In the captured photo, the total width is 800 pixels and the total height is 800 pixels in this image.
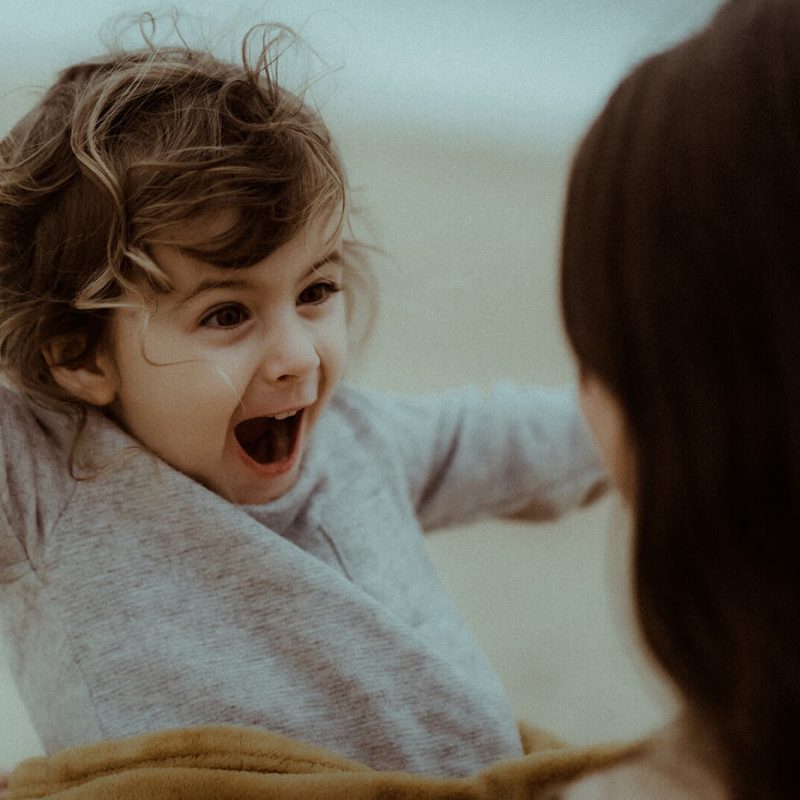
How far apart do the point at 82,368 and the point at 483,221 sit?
2.27 feet

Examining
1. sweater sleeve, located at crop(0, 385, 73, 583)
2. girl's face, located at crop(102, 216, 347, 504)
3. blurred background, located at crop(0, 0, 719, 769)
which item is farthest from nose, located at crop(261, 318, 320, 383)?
blurred background, located at crop(0, 0, 719, 769)

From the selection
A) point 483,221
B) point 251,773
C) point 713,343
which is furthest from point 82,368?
point 483,221

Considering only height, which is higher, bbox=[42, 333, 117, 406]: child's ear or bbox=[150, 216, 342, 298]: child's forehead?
bbox=[150, 216, 342, 298]: child's forehead

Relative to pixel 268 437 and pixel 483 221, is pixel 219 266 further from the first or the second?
pixel 483 221

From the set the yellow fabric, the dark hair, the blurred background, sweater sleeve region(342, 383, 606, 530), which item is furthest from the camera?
the blurred background

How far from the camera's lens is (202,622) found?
598 mm

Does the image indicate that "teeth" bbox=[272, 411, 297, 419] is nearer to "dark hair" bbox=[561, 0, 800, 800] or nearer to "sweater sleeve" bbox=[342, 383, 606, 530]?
"sweater sleeve" bbox=[342, 383, 606, 530]

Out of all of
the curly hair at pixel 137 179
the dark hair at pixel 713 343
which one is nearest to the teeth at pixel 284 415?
the curly hair at pixel 137 179

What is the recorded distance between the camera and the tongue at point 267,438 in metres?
0.66

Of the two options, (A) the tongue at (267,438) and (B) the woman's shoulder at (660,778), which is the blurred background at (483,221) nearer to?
(A) the tongue at (267,438)

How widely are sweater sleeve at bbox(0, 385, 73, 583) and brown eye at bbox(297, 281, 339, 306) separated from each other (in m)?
0.17

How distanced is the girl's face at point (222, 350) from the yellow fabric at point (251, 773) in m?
0.16

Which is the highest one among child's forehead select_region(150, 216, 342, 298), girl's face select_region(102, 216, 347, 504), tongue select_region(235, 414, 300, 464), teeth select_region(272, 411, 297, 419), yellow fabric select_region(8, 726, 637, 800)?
child's forehead select_region(150, 216, 342, 298)

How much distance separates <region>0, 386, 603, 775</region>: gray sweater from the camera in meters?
0.58
